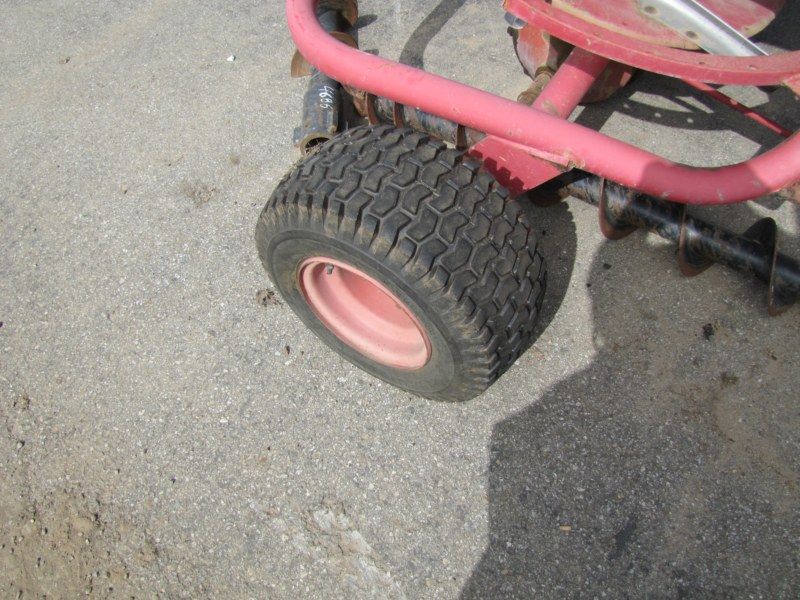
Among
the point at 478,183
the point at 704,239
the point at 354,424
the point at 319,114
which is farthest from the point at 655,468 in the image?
the point at 319,114

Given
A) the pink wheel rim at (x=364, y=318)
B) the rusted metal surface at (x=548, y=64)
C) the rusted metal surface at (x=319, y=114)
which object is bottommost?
the pink wheel rim at (x=364, y=318)

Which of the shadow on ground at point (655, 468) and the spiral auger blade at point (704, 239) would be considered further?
the spiral auger blade at point (704, 239)

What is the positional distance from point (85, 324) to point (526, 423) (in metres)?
2.01

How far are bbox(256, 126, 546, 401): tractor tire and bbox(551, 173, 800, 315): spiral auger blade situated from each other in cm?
67

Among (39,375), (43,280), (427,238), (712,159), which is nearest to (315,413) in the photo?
(427,238)

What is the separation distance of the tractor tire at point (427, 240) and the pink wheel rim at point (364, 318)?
0.17 meters

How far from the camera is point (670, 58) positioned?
163 centimetres

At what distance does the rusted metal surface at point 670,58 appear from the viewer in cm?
162

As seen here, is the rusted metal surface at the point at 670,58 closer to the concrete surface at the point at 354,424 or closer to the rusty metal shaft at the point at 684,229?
the rusty metal shaft at the point at 684,229

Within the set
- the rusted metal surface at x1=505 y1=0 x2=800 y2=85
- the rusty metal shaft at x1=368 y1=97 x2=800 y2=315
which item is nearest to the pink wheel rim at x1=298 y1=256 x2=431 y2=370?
the rusty metal shaft at x1=368 y1=97 x2=800 y2=315

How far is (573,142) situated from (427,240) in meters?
0.50

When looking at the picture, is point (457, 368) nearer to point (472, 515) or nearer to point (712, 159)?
point (472, 515)

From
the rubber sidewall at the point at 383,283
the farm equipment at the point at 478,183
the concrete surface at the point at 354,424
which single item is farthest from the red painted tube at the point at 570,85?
the rubber sidewall at the point at 383,283

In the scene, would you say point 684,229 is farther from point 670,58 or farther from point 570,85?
point 670,58
